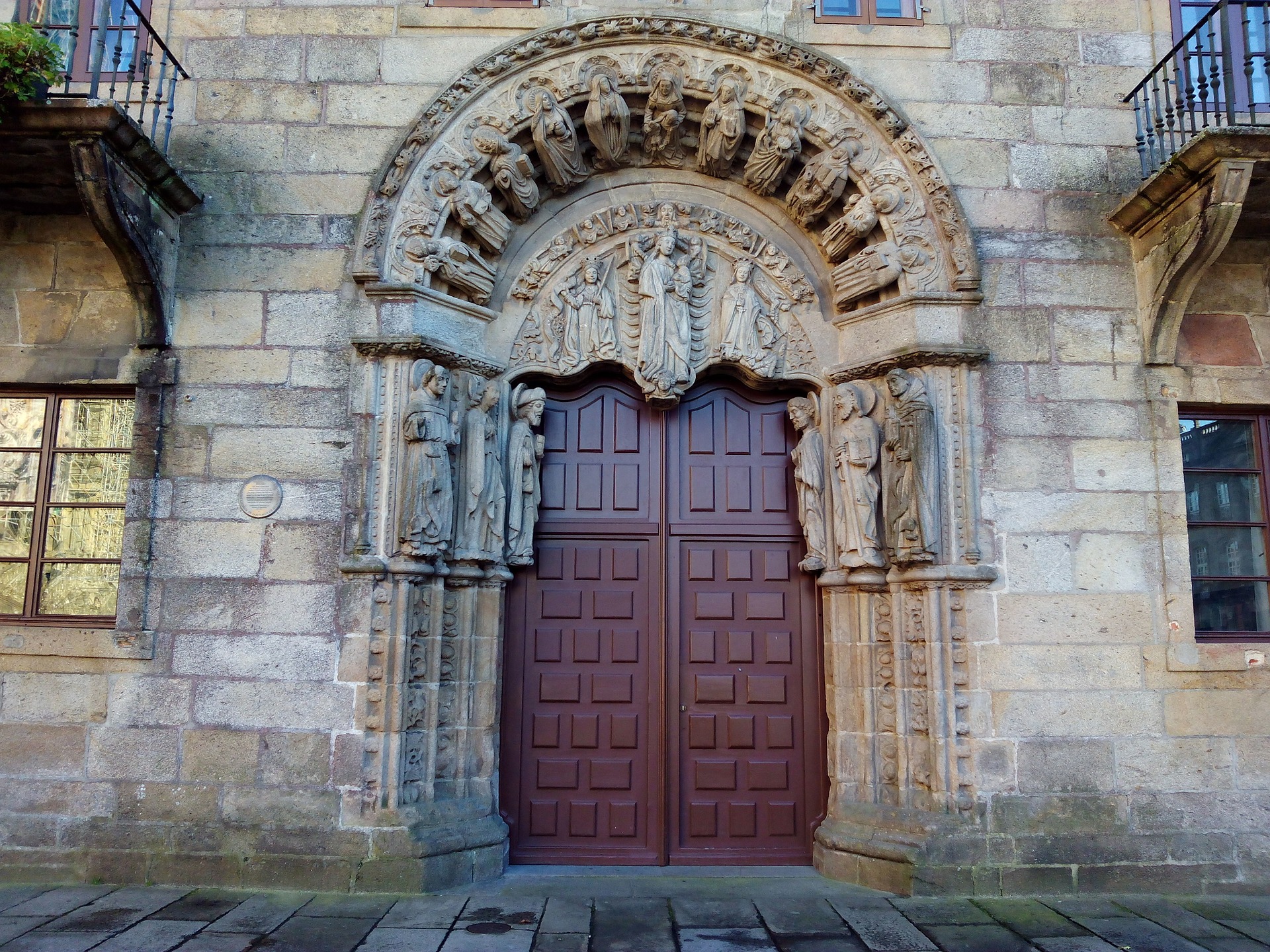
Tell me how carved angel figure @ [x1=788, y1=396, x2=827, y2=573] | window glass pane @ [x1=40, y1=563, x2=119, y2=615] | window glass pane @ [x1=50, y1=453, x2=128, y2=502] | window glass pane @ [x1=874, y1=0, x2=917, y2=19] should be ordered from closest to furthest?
window glass pane @ [x1=40, y1=563, x2=119, y2=615] → window glass pane @ [x1=50, y1=453, x2=128, y2=502] → carved angel figure @ [x1=788, y1=396, x2=827, y2=573] → window glass pane @ [x1=874, y1=0, x2=917, y2=19]

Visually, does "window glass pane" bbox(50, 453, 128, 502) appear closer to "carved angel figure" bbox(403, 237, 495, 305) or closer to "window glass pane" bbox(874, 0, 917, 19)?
"carved angel figure" bbox(403, 237, 495, 305)

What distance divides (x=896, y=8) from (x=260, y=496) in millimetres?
5258

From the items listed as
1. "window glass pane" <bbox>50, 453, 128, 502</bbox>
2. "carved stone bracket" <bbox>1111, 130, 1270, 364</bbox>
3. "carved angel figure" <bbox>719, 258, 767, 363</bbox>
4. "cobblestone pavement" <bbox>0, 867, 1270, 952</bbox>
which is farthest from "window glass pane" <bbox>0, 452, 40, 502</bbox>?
"carved stone bracket" <bbox>1111, 130, 1270, 364</bbox>

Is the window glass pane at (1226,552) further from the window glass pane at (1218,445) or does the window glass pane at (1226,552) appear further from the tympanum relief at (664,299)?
the tympanum relief at (664,299)

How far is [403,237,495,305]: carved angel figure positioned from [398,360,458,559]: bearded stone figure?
597 millimetres

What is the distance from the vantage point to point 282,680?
5418 mm

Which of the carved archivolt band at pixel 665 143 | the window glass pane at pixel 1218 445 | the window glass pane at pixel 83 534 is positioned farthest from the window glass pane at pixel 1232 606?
the window glass pane at pixel 83 534

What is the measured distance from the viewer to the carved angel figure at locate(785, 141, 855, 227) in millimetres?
6055

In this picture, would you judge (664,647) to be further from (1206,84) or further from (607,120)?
(1206,84)

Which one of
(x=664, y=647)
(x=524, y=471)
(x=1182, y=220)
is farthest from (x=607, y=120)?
(x=1182, y=220)

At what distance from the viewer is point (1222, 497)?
5953mm

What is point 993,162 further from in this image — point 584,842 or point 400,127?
point 584,842

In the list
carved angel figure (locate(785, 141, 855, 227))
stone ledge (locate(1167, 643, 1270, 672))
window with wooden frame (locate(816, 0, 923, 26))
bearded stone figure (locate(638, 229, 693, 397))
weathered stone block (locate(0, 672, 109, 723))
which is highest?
window with wooden frame (locate(816, 0, 923, 26))

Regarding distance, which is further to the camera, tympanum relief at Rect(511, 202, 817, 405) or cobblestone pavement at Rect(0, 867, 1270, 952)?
tympanum relief at Rect(511, 202, 817, 405)
